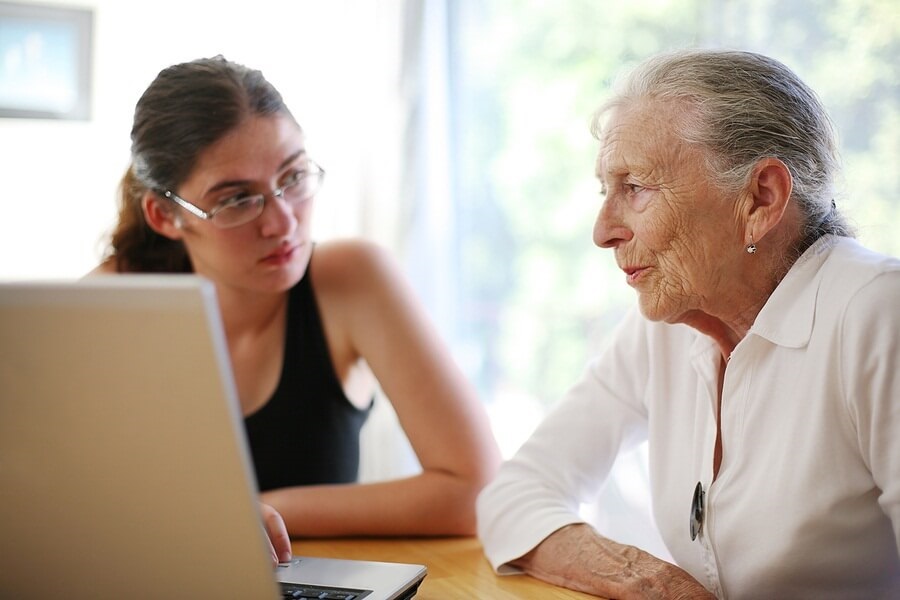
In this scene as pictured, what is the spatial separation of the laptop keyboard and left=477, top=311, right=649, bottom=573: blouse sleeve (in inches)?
14.9

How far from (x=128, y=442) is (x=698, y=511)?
2.64 ft

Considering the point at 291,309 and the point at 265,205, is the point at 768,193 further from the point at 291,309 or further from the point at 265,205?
the point at 291,309

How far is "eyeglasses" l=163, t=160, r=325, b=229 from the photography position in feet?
5.47

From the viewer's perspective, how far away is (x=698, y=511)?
1259 millimetres

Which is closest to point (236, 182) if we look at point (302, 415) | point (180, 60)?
point (302, 415)

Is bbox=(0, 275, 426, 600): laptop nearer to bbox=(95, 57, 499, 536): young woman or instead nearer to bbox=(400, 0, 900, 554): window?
bbox=(95, 57, 499, 536): young woman

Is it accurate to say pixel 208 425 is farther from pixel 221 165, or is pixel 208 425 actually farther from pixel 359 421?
pixel 359 421

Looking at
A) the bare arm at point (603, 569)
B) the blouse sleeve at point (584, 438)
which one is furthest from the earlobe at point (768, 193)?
the bare arm at point (603, 569)

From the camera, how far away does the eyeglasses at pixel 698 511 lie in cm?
125

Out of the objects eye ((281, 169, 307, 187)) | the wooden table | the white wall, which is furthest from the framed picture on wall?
the wooden table

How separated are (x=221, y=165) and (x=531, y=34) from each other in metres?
1.33

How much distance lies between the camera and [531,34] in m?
2.71

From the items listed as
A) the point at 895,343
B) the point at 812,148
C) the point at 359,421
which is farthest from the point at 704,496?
the point at 359,421

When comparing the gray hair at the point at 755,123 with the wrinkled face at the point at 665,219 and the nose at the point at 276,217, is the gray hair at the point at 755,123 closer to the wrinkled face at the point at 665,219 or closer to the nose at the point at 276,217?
the wrinkled face at the point at 665,219
